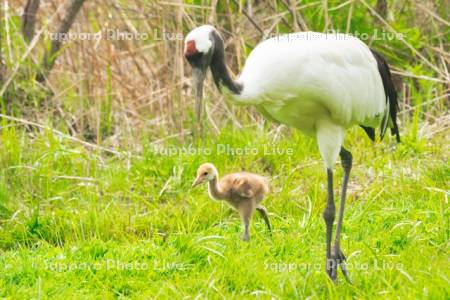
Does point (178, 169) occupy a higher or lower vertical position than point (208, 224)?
higher

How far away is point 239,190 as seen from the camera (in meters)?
6.58

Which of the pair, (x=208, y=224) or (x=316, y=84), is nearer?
(x=316, y=84)

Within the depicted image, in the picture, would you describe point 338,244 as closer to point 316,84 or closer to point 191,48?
point 316,84

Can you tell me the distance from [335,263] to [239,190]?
124 cm

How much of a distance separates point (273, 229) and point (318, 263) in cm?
97

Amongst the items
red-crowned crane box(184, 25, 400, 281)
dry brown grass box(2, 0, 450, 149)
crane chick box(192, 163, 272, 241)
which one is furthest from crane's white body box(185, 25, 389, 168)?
dry brown grass box(2, 0, 450, 149)

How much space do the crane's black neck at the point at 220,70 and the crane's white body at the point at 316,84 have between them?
0.06 meters

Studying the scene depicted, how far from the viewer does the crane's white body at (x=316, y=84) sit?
5262 millimetres

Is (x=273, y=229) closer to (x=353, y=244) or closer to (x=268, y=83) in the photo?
(x=353, y=244)

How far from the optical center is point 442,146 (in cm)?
788

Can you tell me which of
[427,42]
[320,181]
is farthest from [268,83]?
[427,42]

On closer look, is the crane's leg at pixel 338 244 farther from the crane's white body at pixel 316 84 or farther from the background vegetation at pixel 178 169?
the crane's white body at pixel 316 84

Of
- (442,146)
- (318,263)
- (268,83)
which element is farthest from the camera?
(442,146)

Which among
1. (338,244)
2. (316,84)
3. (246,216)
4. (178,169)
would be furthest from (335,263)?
(178,169)
